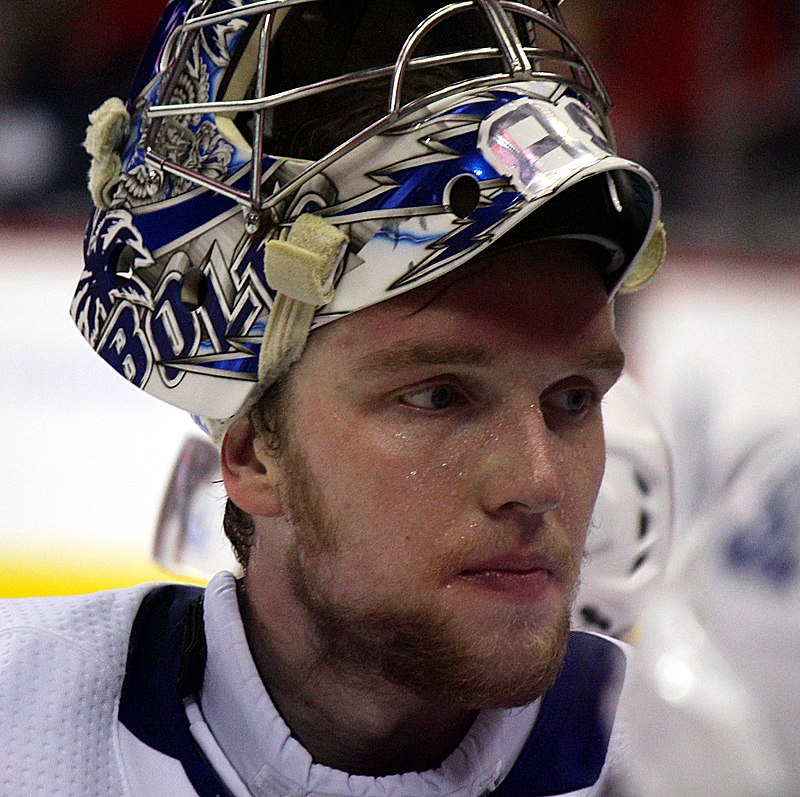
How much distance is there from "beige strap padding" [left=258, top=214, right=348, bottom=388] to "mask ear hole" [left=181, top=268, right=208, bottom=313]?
96mm

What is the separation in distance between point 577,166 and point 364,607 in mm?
391

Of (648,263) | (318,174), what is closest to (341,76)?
(318,174)

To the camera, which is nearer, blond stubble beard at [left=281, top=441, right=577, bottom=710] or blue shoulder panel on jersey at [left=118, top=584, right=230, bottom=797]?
blond stubble beard at [left=281, top=441, right=577, bottom=710]

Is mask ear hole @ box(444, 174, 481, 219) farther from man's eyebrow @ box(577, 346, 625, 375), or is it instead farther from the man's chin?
the man's chin

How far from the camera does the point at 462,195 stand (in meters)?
1.00

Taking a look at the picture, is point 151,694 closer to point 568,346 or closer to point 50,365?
point 568,346

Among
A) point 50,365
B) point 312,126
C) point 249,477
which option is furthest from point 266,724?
point 50,365

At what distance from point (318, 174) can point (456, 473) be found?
27 centimetres

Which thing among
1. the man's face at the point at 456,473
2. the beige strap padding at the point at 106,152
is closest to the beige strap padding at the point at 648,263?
the man's face at the point at 456,473

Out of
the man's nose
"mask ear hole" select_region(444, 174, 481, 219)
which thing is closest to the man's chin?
the man's nose

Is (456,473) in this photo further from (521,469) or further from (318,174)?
(318,174)

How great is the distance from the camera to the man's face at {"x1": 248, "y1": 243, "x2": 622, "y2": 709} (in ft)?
3.27

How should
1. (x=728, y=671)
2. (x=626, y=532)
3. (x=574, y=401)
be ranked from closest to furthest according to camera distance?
1. (x=728, y=671)
2. (x=574, y=401)
3. (x=626, y=532)

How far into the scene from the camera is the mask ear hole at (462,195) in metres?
1.00
